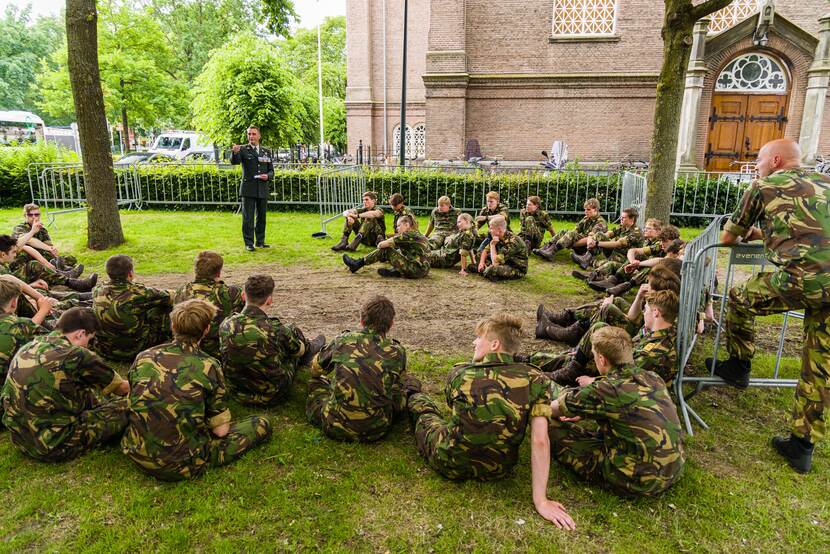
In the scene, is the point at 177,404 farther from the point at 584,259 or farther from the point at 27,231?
the point at 584,259

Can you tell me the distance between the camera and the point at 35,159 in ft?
56.1

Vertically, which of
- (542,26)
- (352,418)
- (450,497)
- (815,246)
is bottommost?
(450,497)

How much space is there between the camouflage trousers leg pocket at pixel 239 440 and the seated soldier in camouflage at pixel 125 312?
6.32 ft

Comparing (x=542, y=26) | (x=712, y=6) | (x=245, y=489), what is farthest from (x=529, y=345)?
(x=542, y=26)

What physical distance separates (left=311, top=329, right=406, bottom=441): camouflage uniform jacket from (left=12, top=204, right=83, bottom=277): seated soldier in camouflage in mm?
6073

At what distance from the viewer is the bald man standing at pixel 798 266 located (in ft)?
12.9

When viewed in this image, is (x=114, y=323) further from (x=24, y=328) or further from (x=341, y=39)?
(x=341, y=39)

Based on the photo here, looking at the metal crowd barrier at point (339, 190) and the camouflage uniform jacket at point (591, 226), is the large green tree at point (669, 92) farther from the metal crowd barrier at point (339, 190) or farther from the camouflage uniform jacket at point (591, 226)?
the metal crowd barrier at point (339, 190)

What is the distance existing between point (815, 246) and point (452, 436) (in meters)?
2.86

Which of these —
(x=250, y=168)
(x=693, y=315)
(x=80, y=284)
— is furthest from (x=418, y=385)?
(x=250, y=168)

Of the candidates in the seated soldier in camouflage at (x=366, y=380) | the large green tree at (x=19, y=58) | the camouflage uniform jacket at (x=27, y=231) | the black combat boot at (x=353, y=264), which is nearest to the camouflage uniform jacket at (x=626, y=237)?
the black combat boot at (x=353, y=264)

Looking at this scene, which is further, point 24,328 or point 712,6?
point 712,6

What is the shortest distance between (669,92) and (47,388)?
32.1 ft

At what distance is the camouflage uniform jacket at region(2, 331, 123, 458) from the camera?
375 centimetres
